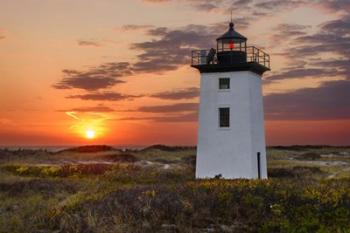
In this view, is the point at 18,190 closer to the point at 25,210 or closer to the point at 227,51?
the point at 25,210

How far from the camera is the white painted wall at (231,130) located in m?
30.9

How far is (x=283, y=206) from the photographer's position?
19406mm

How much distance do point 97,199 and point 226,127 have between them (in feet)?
41.2

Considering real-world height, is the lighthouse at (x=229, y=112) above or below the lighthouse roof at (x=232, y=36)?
below

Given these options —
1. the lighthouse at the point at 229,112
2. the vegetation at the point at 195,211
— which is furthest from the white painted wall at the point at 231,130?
the vegetation at the point at 195,211

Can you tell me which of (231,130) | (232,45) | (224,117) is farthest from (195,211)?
(232,45)

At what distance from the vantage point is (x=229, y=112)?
3153cm

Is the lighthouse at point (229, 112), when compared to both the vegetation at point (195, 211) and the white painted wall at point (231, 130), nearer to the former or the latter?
the white painted wall at point (231, 130)

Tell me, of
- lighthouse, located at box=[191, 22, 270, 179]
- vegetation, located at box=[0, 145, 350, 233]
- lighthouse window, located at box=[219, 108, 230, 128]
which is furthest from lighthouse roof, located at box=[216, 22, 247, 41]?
vegetation, located at box=[0, 145, 350, 233]

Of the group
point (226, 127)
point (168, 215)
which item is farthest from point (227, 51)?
point (168, 215)

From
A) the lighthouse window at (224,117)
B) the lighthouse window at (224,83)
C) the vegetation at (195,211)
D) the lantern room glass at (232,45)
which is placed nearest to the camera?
the vegetation at (195,211)

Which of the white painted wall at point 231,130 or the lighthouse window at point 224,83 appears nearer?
the white painted wall at point 231,130

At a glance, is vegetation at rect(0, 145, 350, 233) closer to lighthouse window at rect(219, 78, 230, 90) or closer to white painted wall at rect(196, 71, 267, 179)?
white painted wall at rect(196, 71, 267, 179)

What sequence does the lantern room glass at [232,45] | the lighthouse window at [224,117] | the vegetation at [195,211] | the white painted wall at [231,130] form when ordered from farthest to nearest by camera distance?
the lantern room glass at [232,45] < the lighthouse window at [224,117] < the white painted wall at [231,130] < the vegetation at [195,211]
